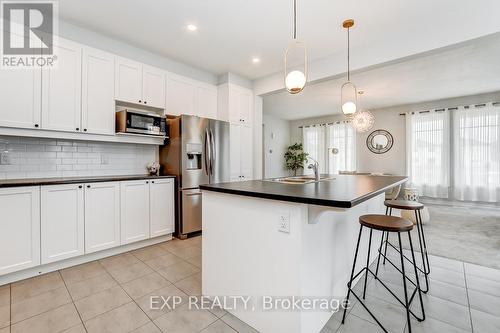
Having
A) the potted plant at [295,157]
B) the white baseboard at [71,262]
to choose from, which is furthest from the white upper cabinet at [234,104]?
the potted plant at [295,157]

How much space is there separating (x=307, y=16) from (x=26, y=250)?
3.66 meters

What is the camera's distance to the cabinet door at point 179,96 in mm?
3531

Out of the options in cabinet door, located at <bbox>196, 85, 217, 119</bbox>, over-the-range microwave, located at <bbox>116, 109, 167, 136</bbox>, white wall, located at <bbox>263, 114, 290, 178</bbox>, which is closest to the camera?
over-the-range microwave, located at <bbox>116, 109, 167, 136</bbox>

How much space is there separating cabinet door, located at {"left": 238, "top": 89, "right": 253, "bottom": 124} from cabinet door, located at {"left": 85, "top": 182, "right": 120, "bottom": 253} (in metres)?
2.40

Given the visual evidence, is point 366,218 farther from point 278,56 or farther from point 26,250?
point 26,250

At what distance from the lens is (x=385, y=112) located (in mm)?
6648

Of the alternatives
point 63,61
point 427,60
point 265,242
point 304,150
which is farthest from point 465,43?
point 304,150

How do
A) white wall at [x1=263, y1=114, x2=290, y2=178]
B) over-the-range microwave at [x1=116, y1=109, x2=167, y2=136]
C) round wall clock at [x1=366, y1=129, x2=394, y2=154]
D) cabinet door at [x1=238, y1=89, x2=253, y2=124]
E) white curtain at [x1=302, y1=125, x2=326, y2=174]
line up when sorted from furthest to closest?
white curtain at [x1=302, y1=125, x2=326, y2=174]
white wall at [x1=263, y1=114, x2=290, y2=178]
round wall clock at [x1=366, y1=129, x2=394, y2=154]
cabinet door at [x1=238, y1=89, x2=253, y2=124]
over-the-range microwave at [x1=116, y1=109, x2=167, y2=136]

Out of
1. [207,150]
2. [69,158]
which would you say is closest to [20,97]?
[69,158]

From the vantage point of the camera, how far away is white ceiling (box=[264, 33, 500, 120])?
350cm

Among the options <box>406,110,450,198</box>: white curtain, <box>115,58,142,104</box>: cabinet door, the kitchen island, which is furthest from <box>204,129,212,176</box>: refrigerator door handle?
<box>406,110,450,198</box>: white curtain

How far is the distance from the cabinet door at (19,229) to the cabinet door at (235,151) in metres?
2.54

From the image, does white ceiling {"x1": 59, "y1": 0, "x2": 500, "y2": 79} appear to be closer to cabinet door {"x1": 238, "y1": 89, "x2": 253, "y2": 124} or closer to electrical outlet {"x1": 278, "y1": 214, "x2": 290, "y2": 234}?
cabinet door {"x1": 238, "y1": 89, "x2": 253, "y2": 124}

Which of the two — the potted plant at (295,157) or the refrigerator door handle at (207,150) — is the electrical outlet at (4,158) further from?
the potted plant at (295,157)
